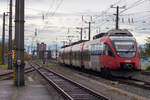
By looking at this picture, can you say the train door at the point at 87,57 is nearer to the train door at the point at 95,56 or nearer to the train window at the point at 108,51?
the train door at the point at 95,56

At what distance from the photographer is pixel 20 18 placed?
18719 millimetres

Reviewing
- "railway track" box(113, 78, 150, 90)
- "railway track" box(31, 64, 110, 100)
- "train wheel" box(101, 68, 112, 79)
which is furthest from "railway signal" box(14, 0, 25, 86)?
"train wheel" box(101, 68, 112, 79)

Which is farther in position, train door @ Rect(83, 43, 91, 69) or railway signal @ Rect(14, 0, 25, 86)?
train door @ Rect(83, 43, 91, 69)

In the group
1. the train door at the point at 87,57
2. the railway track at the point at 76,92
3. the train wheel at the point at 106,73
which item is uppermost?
the train door at the point at 87,57

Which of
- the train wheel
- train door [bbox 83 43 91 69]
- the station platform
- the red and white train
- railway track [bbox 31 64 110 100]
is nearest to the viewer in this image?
the station platform

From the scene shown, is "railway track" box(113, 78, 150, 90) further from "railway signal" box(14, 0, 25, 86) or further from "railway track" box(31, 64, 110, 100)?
"railway signal" box(14, 0, 25, 86)

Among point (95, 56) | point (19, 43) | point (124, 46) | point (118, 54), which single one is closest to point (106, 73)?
point (118, 54)

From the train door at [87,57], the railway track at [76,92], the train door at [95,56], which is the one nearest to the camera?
the railway track at [76,92]

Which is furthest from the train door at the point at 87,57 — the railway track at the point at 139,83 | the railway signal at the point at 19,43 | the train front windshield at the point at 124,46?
the railway signal at the point at 19,43

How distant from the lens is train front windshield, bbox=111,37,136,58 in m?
22.5

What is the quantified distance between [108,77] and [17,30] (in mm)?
9247

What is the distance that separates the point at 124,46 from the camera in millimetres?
22766

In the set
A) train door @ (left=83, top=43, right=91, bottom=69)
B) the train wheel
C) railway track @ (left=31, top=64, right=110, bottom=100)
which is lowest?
railway track @ (left=31, top=64, right=110, bottom=100)

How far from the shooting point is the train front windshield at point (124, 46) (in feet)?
73.9
